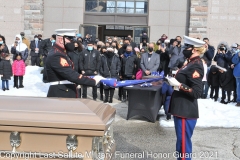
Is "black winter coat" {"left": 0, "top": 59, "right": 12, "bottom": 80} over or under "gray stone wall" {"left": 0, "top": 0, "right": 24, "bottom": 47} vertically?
under

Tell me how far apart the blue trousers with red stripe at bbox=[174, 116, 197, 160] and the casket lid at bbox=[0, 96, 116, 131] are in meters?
1.62

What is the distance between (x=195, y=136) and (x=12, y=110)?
5151mm

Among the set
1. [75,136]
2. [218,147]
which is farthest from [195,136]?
[75,136]

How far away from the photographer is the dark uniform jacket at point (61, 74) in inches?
183

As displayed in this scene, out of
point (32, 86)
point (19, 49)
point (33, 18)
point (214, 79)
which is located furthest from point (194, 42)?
point (33, 18)

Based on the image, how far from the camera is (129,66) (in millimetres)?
11969

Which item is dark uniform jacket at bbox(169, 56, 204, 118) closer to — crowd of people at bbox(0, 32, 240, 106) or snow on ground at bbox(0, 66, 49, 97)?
crowd of people at bbox(0, 32, 240, 106)

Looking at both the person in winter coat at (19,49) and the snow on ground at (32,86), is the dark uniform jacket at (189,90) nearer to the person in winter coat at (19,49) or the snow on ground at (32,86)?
the snow on ground at (32,86)

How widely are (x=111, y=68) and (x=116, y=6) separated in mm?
8243

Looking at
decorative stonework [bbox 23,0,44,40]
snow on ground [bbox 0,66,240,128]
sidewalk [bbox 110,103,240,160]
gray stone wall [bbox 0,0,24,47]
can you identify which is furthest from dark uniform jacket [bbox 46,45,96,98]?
gray stone wall [bbox 0,0,24,47]

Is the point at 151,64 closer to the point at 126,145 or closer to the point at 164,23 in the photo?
the point at 126,145

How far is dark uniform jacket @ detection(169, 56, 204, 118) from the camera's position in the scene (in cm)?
455

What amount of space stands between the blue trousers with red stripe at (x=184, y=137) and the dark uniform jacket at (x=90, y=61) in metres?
6.97

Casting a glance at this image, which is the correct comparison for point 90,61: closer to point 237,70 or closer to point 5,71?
point 5,71
